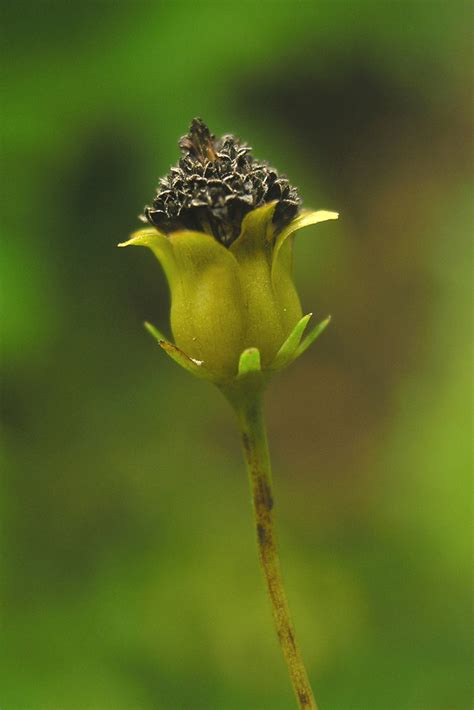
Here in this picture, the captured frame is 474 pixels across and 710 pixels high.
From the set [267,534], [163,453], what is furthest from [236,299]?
[163,453]

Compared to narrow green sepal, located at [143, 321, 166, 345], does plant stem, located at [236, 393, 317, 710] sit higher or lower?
lower

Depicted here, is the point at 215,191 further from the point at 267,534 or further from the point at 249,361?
the point at 267,534

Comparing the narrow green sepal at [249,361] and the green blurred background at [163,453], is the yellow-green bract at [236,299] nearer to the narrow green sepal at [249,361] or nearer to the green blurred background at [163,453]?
the narrow green sepal at [249,361]

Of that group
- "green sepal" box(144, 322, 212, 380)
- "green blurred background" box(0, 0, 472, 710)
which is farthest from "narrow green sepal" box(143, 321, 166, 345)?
"green blurred background" box(0, 0, 472, 710)

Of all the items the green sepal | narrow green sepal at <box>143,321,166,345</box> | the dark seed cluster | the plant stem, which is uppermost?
the dark seed cluster

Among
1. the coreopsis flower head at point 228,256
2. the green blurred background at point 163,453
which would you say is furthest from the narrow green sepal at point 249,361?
the green blurred background at point 163,453

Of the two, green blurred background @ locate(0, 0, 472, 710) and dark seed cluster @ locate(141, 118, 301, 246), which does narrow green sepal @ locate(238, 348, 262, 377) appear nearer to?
dark seed cluster @ locate(141, 118, 301, 246)
